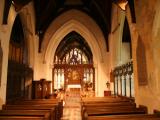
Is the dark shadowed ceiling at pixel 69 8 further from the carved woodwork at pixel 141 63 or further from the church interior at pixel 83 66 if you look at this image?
the carved woodwork at pixel 141 63

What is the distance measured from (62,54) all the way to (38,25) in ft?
35.3

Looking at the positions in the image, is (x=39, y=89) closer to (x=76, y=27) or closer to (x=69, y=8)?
(x=76, y=27)

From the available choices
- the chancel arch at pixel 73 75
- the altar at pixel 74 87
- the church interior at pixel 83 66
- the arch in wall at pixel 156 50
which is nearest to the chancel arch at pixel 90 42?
the church interior at pixel 83 66

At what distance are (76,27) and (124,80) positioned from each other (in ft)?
17.1

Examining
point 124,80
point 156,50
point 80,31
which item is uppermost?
point 80,31

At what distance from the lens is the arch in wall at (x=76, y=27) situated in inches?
520

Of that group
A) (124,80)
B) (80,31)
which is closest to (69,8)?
(80,31)

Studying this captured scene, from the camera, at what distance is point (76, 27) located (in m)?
13.6

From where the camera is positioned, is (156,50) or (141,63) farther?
(141,63)

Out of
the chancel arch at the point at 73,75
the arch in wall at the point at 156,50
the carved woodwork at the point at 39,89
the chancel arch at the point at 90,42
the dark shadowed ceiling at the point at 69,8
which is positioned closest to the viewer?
the arch in wall at the point at 156,50

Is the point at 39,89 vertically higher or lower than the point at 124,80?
lower

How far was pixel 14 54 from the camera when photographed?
30.2 feet

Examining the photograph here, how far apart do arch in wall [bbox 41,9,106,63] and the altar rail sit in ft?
7.62

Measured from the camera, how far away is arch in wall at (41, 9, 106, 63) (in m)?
13.2
